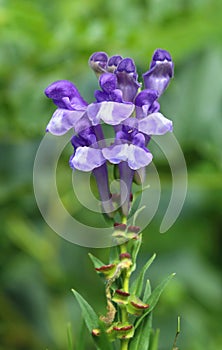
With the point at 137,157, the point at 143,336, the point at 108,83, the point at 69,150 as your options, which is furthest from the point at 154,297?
the point at 69,150

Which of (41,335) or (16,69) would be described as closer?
(16,69)

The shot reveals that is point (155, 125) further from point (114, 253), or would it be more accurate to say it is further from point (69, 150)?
point (69, 150)

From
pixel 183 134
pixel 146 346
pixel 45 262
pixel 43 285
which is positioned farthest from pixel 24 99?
pixel 146 346

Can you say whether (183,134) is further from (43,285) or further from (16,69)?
(43,285)

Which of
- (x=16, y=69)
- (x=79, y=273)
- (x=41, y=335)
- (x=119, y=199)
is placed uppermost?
(x=16, y=69)

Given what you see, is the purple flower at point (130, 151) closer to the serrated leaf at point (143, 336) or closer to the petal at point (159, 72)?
the petal at point (159, 72)

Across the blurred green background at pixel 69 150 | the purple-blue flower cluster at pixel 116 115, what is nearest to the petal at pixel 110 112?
the purple-blue flower cluster at pixel 116 115

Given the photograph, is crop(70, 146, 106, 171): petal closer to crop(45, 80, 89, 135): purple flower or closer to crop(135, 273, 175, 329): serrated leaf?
crop(45, 80, 89, 135): purple flower
